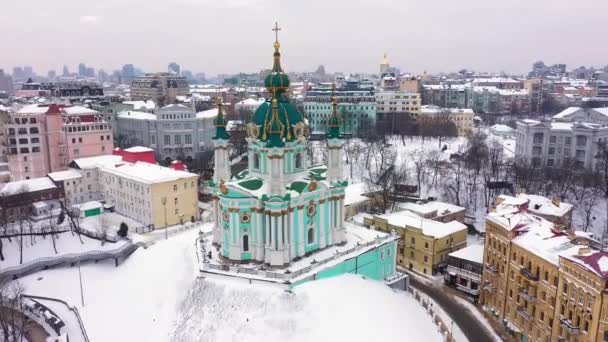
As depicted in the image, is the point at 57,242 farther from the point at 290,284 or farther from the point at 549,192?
the point at 549,192

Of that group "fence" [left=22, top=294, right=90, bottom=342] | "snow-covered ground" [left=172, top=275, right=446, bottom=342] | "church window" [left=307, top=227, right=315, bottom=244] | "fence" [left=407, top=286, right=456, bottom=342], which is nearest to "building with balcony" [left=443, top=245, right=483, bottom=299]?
"fence" [left=407, top=286, right=456, bottom=342]

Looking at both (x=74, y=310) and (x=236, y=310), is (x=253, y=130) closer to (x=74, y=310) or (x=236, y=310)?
(x=236, y=310)

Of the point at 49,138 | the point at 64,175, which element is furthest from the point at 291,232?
the point at 49,138

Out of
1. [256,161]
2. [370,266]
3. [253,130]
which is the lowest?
[370,266]

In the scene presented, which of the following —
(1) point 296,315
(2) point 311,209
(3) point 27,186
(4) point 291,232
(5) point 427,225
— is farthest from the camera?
(3) point 27,186

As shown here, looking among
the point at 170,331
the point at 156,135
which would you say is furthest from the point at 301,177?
the point at 156,135

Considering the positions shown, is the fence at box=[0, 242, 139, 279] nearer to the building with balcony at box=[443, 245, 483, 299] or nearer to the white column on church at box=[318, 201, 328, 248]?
the white column on church at box=[318, 201, 328, 248]
